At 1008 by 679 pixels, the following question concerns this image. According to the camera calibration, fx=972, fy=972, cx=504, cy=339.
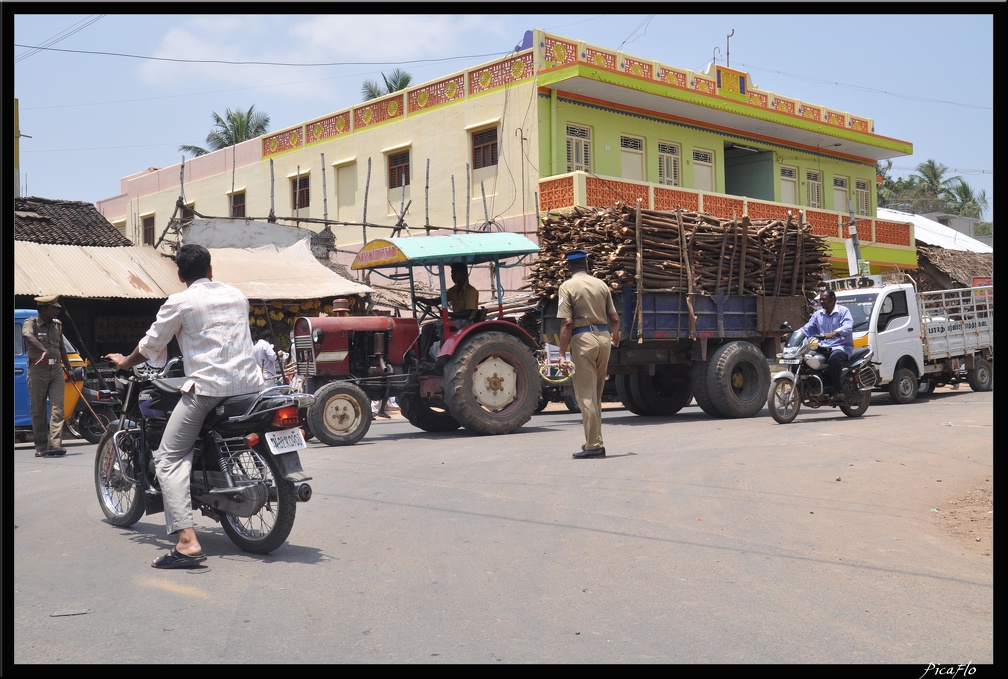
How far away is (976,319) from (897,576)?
1489 centimetres

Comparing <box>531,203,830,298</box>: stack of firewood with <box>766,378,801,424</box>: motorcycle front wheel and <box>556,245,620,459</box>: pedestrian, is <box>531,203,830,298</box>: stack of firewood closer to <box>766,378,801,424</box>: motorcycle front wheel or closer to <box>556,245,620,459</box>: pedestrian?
<box>766,378,801,424</box>: motorcycle front wheel

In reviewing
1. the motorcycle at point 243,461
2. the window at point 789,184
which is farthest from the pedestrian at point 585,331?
the window at point 789,184

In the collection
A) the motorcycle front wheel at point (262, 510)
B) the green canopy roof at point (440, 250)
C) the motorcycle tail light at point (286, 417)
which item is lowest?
the motorcycle front wheel at point (262, 510)

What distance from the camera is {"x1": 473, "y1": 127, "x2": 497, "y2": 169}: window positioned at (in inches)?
867

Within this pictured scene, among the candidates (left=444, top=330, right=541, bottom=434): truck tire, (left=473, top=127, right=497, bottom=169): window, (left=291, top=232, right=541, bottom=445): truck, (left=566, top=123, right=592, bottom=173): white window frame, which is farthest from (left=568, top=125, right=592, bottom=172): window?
(left=444, top=330, right=541, bottom=434): truck tire

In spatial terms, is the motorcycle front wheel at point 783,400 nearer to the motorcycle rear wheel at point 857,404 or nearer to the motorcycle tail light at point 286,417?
the motorcycle rear wheel at point 857,404

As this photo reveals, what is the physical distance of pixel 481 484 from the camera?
7.85 metres

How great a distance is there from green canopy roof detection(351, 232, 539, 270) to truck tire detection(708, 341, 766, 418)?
318 centimetres

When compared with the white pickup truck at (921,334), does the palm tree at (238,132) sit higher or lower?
higher

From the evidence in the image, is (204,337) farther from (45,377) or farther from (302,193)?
(302,193)

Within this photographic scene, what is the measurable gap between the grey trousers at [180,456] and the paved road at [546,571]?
0.33m

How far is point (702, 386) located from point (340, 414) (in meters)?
5.04

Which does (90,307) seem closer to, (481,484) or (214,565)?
(481,484)

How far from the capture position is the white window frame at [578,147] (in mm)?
21891
